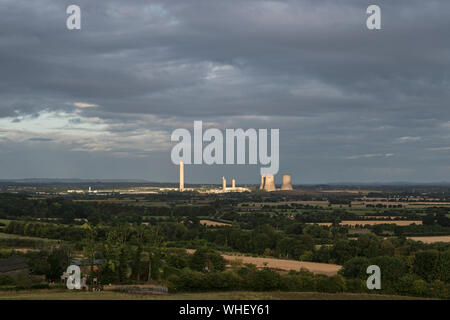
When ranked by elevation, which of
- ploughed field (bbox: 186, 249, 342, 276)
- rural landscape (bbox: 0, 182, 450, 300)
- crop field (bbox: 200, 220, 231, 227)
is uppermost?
rural landscape (bbox: 0, 182, 450, 300)

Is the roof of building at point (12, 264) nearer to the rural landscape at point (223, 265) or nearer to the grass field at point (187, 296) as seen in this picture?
the rural landscape at point (223, 265)

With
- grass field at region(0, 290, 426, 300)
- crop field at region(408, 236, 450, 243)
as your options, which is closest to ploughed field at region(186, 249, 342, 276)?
grass field at region(0, 290, 426, 300)

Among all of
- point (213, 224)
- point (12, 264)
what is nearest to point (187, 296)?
point (12, 264)

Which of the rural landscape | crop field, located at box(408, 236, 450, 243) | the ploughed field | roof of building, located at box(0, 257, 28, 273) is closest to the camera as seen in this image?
the rural landscape

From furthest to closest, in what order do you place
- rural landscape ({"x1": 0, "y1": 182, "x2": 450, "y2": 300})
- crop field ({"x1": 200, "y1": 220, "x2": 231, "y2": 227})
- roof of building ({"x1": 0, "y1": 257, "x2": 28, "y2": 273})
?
crop field ({"x1": 200, "y1": 220, "x2": 231, "y2": 227}) < roof of building ({"x1": 0, "y1": 257, "x2": 28, "y2": 273}) < rural landscape ({"x1": 0, "y1": 182, "x2": 450, "y2": 300})

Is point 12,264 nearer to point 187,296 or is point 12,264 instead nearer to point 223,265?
point 223,265

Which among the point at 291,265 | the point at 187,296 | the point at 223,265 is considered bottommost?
→ the point at 291,265

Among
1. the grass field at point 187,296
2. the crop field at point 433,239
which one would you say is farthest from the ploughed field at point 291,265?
the crop field at point 433,239

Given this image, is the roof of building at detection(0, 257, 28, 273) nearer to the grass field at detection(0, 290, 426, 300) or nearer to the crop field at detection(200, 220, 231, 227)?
the grass field at detection(0, 290, 426, 300)
